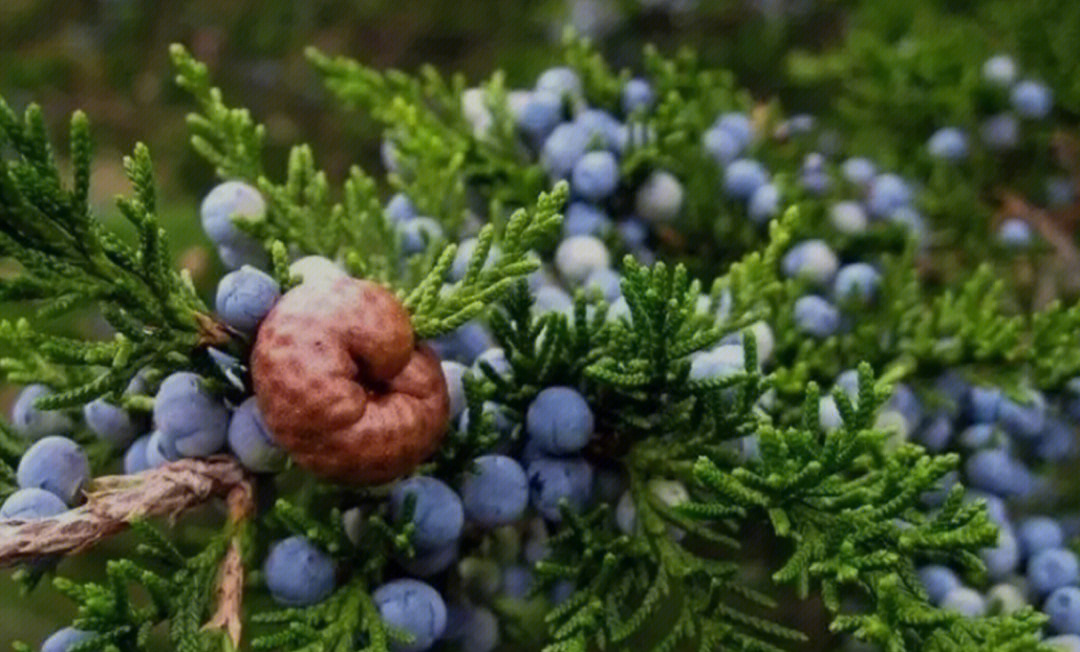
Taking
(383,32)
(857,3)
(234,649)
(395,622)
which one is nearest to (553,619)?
(395,622)

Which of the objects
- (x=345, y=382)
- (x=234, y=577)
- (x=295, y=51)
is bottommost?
(x=234, y=577)

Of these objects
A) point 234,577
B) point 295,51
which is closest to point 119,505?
point 234,577

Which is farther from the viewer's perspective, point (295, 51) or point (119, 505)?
point (295, 51)

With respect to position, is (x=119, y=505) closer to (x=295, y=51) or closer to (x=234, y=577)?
(x=234, y=577)

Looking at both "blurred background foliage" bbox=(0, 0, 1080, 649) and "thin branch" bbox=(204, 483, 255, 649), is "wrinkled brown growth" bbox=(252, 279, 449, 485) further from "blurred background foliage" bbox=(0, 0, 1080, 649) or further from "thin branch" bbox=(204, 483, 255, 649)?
"blurred background foliage" bbox=(0, 0, 1080, 649)

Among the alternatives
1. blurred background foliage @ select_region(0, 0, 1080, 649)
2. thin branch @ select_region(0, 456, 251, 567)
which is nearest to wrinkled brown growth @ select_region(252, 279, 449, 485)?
thin branch @ select_region(0, 456, 251, 567)

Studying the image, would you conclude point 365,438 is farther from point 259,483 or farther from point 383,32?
point 383,32

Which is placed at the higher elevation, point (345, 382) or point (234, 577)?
point (345, 382)
